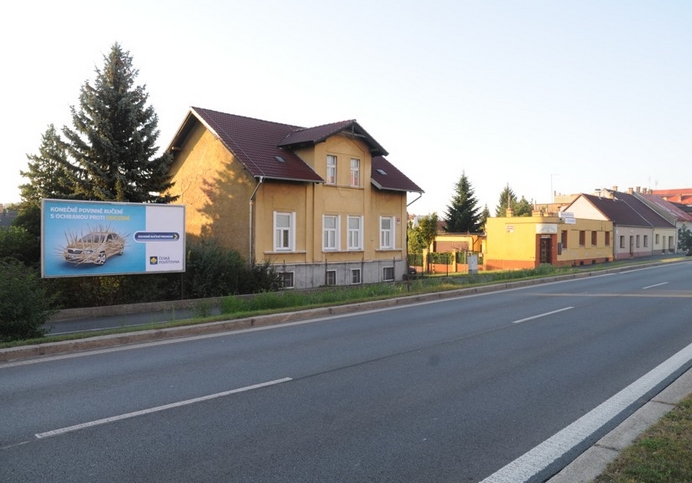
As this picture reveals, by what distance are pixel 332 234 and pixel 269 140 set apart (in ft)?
17.6

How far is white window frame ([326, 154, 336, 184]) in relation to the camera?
2698cm

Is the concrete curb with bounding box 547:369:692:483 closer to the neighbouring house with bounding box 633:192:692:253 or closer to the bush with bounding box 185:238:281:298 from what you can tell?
the bush with bounding box 185:238:281:298

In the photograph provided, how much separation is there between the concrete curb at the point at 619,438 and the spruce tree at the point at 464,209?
186ft

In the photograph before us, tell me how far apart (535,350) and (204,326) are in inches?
246

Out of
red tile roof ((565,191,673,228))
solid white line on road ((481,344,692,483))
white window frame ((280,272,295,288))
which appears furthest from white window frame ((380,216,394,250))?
red tile roof ((565,191,673,228))

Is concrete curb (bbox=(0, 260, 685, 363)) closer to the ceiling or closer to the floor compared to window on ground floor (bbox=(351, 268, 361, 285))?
closer to the floor

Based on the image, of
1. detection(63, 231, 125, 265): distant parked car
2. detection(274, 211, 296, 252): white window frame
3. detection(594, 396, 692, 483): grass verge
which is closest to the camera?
detection(594, 396, 692, 483): grass verge

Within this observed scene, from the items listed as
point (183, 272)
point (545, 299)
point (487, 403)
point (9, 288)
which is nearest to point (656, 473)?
point (487, 403)

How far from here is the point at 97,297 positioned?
16719 millimetres

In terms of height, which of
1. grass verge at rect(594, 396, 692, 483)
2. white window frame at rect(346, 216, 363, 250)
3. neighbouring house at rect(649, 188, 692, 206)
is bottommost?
grass verge at rect(594, 396, 692, 483)

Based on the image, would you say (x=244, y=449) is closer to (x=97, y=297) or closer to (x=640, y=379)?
(x=640, y=379)

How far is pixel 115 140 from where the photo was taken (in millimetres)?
22172

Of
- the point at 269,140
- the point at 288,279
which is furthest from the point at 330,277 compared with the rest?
the point at 269,140

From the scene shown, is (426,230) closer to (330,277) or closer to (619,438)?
(330,277)
